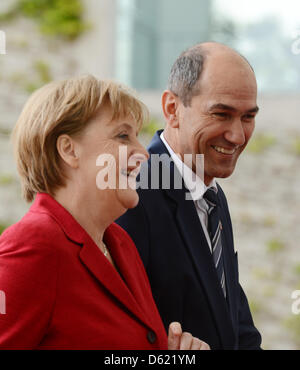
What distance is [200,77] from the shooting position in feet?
4.06

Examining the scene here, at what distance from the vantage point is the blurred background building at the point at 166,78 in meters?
4.18

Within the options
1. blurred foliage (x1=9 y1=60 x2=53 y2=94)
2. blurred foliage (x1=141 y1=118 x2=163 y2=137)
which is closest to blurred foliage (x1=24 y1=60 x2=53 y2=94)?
blurred foliage (x1=9 y1=60 x2=53 y2=94)

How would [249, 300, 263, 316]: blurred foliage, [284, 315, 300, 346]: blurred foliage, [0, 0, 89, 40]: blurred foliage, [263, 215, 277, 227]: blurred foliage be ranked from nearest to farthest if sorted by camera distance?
[284, 315, 300, 346]: blurred foliage < [249, 300, 263, 316]: blurred foliage < [263, 215, 277, 227]: blurred foliage < [0, 0, 89, 40]: blurred foliage

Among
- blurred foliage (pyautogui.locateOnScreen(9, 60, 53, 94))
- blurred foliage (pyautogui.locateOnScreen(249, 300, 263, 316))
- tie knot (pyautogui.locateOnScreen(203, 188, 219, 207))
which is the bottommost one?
blurred foliage (pyautogui.locateOnScreen(249, 300, 263, 316))

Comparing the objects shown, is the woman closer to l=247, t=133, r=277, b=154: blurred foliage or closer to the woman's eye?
the woman's eye

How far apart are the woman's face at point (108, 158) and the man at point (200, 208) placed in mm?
213

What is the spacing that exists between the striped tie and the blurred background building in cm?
271

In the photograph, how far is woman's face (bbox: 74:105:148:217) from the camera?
0.99 m

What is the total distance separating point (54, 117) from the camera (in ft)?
3.14

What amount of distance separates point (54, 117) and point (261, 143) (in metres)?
3.67

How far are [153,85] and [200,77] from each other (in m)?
3.18

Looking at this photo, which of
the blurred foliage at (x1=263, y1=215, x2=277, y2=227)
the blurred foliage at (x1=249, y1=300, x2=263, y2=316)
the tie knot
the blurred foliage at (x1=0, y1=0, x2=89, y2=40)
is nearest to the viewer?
the tie knot

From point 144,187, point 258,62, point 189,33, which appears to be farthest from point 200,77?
point 189,33

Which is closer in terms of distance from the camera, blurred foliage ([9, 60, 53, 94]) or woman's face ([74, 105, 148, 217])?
woman's face ([74, 105, 148, 217])
